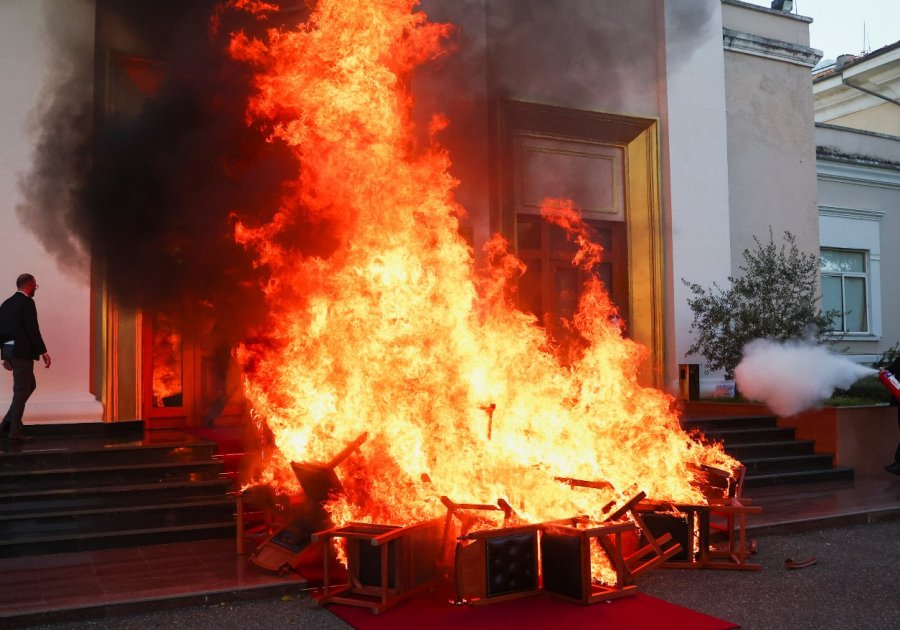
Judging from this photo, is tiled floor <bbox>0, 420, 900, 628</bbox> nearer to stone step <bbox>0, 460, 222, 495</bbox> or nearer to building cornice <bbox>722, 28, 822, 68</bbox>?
stone step <bbox>0, 460, 222, 495</bbox>

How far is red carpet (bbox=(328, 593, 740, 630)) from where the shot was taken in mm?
5188

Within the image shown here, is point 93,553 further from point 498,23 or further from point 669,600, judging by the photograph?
point 498,23

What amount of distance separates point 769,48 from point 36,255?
1310 cm

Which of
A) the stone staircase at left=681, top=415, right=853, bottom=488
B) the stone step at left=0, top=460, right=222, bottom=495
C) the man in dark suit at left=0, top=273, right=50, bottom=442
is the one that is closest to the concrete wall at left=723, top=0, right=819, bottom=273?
the stone staircase at left=681, top=415, right=853, bottom=488

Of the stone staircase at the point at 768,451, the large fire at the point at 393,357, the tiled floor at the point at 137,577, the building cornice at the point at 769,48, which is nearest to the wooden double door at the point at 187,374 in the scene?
the large fire at the point at 393,357

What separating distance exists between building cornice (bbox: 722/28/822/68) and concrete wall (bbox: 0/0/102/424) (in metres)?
11.4

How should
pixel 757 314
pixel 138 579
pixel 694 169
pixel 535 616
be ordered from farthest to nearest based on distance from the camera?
pixel 694 169
pixel 757 314
pixel 138 579
pixel 535 616

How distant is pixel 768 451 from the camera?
442 inches

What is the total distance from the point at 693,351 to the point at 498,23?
6031 millimetres

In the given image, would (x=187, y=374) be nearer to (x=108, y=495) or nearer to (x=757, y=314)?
(x=108, y=495)

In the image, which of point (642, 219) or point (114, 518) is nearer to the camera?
point (114, 518)

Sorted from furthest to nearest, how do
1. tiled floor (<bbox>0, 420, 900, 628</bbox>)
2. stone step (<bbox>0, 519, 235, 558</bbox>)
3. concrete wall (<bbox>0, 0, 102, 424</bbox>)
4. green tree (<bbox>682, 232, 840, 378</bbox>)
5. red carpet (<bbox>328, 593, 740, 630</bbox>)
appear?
green tree (<bbox>682, 232, 840, 378</bbox>), concrete wall (<bbox>0, 0, 102, 424</bbox>), stone step (<bbox>0, 519, 235, 558</bbox>), tiled floor (<bbox>0, 420, 900, 628</bbox>), red carpet (<bbox>328, 593, 740, 630</bbox>)

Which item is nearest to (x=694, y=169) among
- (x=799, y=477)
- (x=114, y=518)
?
(x=799, y=477)

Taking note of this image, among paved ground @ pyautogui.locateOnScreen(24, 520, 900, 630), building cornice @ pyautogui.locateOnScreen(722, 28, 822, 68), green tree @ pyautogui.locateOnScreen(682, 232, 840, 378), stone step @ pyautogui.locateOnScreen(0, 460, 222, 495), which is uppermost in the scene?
building cornice @ pyautogui.locateOnScreen(722, 28, 822, 68)
